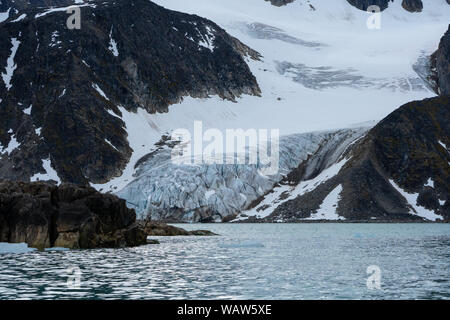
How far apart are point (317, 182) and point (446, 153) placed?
1185 inches

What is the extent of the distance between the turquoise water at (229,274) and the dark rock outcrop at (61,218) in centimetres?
401

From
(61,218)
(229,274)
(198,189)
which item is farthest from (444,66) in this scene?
(229,274)

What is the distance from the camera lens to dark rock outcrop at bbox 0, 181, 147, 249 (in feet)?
180

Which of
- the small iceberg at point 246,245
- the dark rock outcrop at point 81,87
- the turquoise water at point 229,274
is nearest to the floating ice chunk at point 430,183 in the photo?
the dark rock outcrop at point 81,87

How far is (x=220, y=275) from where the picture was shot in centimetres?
3584

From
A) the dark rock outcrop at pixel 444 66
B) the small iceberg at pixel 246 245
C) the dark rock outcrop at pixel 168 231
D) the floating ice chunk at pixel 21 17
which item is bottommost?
the dark rock outcrop at pixel 168 231

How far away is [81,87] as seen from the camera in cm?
16812

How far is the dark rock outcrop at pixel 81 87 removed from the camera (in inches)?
6073

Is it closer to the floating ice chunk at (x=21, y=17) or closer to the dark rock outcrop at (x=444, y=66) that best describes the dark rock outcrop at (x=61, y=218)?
the floating ice chunk at (x=21, y=17)

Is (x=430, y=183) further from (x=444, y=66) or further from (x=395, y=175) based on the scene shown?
(x=444, y=66)

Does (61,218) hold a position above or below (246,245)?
above

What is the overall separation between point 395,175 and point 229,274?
355 ft

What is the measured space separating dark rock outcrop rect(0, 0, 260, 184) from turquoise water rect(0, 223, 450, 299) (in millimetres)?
103225
